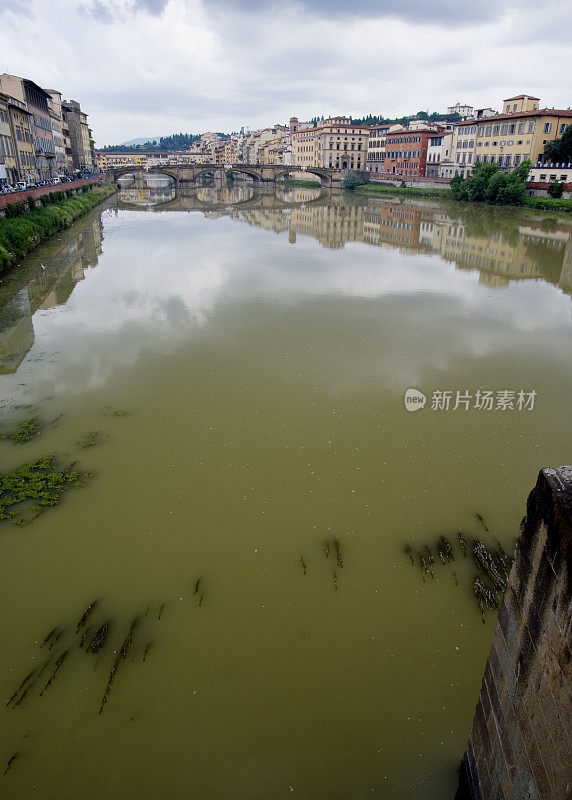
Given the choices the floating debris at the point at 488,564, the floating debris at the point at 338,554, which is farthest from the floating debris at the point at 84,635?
the floating debris at the point at 488,564

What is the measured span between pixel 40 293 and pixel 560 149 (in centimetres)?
4810

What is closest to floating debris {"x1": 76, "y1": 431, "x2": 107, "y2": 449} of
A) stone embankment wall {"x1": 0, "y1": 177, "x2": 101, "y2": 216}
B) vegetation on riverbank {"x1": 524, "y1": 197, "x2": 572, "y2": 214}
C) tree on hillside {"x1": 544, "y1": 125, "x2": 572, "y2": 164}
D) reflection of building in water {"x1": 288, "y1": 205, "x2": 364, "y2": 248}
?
stone embankment wall {"x1": 0, "y1": 177, "x2": 101, "y2": 216}

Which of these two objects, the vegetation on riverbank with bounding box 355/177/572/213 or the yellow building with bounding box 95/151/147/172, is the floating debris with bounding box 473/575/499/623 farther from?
the yellow building with bounding box 95/151/147/172

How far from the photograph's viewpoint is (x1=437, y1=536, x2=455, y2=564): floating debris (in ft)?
20.1

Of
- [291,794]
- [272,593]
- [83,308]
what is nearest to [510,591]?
[291,794]

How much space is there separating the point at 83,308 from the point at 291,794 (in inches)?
611

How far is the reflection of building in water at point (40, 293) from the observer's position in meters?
13.1

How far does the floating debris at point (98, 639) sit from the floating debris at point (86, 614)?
0.20m

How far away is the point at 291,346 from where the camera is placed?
12.7 m

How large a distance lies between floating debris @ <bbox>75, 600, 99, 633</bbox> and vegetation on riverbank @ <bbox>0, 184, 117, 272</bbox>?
18937 mm

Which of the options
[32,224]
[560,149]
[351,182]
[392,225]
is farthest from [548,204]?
[32,224]

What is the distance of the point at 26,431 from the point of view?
8672 mm

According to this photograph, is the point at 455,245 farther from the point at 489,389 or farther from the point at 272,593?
the point at 272,593

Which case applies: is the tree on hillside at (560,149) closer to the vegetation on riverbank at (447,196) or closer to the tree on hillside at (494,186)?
the tree on hillside at (494,186)
